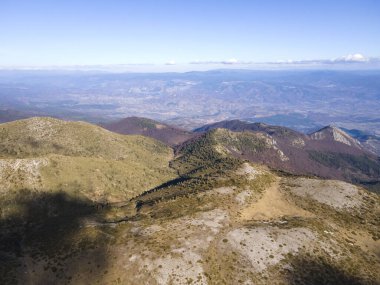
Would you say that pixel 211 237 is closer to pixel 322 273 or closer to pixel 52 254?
pixel 322 273

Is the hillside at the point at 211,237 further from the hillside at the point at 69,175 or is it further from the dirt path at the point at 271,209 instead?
the hillside at the point at 69,175

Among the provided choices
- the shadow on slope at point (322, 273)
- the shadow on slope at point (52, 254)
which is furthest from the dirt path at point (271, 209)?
the shadow on slope at point (52, 254)

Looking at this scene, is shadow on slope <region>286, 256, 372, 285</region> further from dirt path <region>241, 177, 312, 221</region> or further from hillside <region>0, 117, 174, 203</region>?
hillside <region>0, 117, 174, 203</region>

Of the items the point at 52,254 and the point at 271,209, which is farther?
the point at 271,209

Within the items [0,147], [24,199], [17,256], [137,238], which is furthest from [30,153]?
[137,238]

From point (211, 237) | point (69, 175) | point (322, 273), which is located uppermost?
Result: point (211, 237)

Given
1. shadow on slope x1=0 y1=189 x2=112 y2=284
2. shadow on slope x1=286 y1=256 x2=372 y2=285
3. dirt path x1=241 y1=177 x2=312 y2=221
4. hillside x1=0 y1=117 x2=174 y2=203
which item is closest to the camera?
shadow on slope x1=286 y1=256 x2=372 y2=285

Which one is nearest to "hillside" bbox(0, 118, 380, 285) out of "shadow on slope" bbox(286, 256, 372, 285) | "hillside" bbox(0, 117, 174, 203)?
"shadow on slope" bbox(286, 256, 372, 285)

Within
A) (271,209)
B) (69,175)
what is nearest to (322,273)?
(271,209)

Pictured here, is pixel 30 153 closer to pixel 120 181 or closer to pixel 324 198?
pixel 120 181
